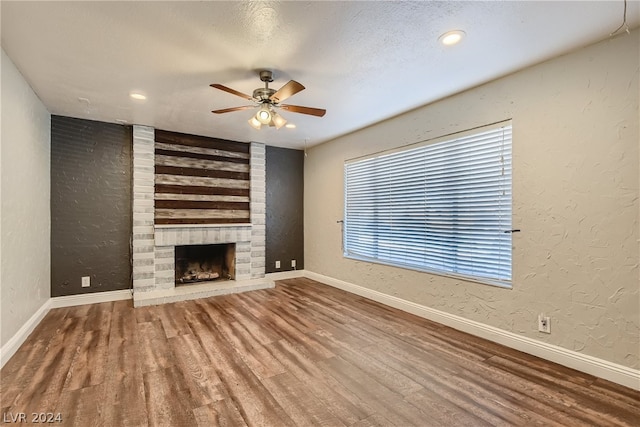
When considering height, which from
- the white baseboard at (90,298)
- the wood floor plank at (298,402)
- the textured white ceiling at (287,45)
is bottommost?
the wood floor plank at (298,402)

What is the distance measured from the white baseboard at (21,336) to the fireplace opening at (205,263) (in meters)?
1.67

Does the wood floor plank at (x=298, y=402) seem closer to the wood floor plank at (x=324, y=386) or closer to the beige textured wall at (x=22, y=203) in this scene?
the wood floor plank at (x=324, y=386)

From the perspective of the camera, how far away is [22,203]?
2.90m

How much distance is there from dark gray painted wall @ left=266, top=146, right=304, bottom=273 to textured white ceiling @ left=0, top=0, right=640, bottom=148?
230cm

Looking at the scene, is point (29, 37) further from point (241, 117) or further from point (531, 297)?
point (531, 297)

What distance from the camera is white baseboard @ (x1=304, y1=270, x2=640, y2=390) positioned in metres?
2.19

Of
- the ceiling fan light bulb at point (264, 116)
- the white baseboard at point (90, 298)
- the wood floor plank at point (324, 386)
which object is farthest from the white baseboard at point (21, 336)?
the ceiling fan light bulb at point (264, 116)

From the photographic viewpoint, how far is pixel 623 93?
7.17 feet

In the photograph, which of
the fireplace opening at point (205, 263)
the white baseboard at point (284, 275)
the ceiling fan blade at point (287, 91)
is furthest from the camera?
the white baseboard at point (284, 275)

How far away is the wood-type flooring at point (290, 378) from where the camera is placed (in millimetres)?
1865

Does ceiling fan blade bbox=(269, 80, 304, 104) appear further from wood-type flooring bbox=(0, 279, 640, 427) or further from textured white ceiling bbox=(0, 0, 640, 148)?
A: wood-type flooring bbox=(0, 279, 640, 427)

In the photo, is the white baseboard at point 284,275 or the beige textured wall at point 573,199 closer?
the beige textured wall at point 573,199

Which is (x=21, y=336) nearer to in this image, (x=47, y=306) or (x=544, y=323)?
(x=47, y=306)

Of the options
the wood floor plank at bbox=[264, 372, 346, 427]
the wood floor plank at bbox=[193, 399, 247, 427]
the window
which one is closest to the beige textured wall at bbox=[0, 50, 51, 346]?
the wood floor plank at bbox=[193, 399, 247, 427]
